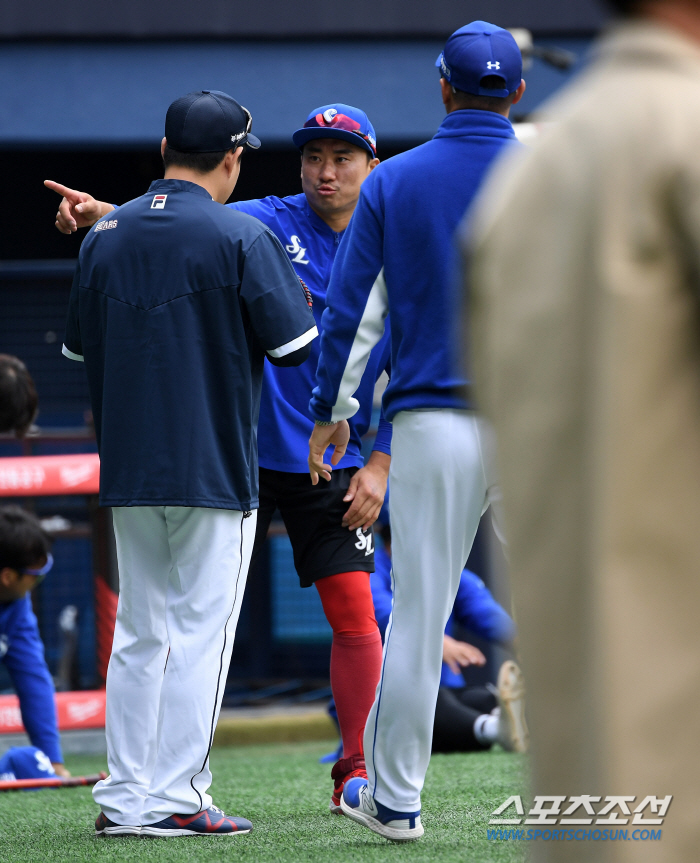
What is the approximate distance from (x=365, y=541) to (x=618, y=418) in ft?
8.69

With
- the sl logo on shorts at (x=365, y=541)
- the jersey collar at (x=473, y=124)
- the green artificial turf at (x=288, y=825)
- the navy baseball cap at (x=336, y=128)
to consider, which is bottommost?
the green artificial turf at (x=288, y=825)

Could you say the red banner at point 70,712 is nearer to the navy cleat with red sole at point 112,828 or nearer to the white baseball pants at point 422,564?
the navy cleat with red sole at point 112,828

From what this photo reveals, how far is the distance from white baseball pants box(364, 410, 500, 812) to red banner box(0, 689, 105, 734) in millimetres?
3669

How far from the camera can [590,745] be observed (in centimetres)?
117

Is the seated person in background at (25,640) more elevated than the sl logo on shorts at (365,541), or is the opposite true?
the sl logo on shorts at (365,541)

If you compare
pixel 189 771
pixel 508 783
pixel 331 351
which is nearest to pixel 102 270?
pixel 331 351

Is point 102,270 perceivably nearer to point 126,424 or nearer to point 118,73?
point 126,424

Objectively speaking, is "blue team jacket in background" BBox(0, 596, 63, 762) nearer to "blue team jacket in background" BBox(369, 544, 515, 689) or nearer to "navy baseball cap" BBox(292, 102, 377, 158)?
"blue team jacket in background" BBox(369, 544, 515, 689)

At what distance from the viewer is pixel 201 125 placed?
3408 mm

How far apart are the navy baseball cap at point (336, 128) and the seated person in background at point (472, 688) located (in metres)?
2.05

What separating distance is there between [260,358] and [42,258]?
7.85m

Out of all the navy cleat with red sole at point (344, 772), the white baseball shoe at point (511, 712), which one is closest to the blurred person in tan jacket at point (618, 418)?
the navy cleat with red sole at point (344, 772)

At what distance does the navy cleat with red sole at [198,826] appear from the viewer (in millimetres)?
3170

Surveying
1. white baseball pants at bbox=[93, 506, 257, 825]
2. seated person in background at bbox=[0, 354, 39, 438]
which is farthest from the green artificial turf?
seated person in background at bbox=[0, 354, 39, 438]
